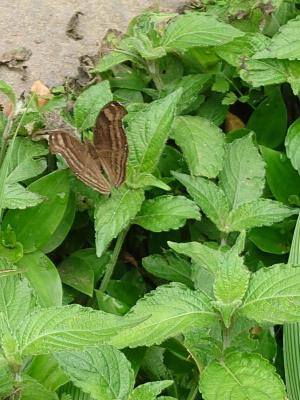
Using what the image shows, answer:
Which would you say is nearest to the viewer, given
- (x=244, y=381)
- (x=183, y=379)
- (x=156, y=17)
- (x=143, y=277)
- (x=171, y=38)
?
(x=244, y=381)

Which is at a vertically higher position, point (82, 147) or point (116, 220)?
point (82, 147)

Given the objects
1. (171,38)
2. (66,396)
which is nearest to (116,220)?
(66,396)

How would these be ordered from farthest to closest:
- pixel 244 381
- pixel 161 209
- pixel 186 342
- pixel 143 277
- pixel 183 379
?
pixel 143 277 < pixel 161 209 < pixel 183 379 < pixel 186 342 < pixel 244 381

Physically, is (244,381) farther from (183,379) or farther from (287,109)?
(287,109)

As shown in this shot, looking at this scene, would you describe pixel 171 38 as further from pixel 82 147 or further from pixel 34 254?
pixel 34 254

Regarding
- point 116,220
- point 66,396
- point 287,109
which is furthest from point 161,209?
point 287,109

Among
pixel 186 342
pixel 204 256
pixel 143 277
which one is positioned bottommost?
pixel 143 277

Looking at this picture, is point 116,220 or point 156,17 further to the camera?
point 156,17

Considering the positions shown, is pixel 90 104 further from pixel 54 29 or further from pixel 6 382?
pixel 6 382

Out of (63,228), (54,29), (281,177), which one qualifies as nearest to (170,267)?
(63,228)
